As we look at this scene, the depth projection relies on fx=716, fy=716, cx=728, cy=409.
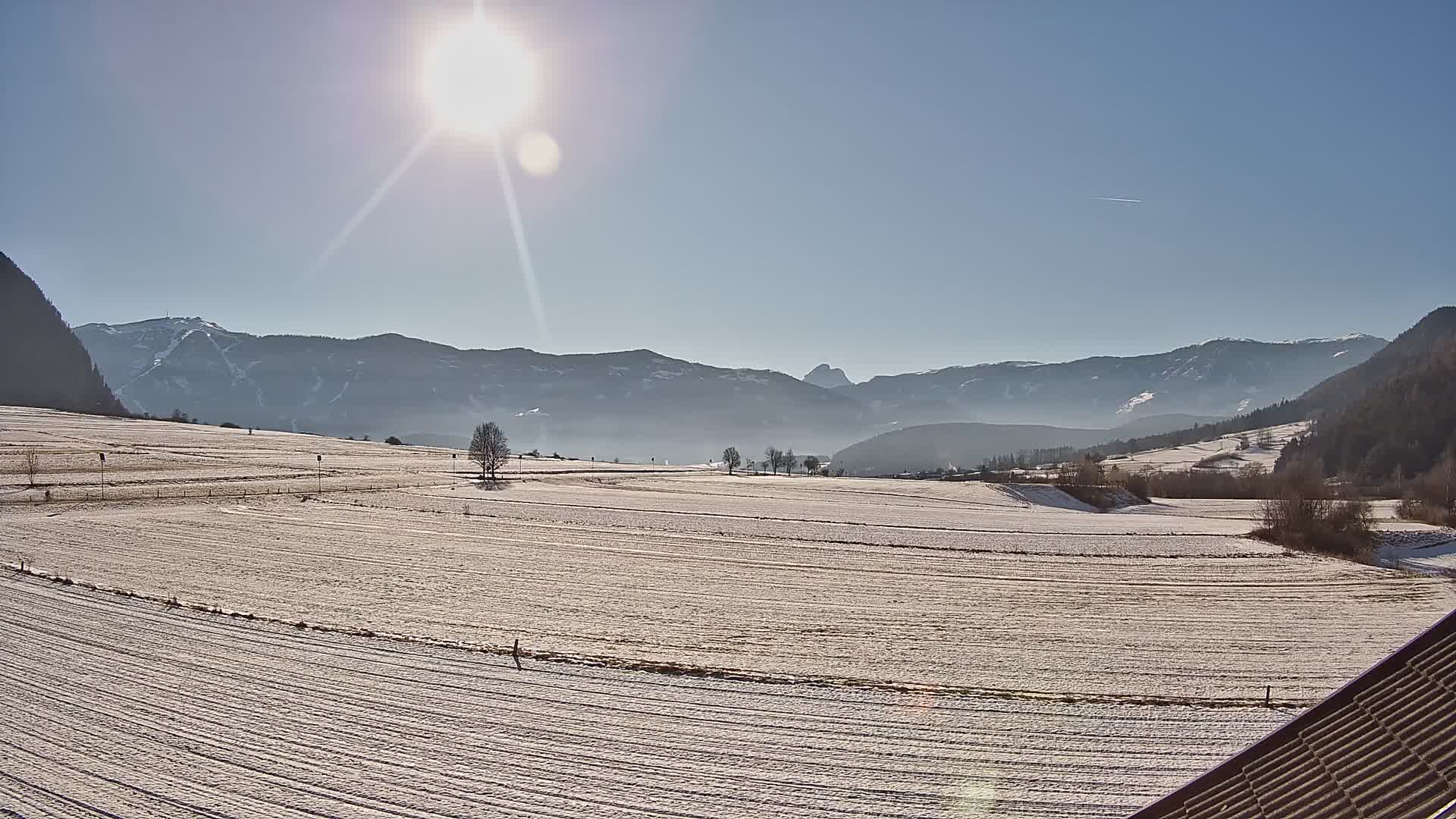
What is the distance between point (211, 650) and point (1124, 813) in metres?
23.0

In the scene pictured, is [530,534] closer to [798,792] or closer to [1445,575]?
[798,792]

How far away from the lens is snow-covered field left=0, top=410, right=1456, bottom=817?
43.9 feet

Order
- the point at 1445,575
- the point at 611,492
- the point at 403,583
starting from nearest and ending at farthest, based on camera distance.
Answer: the point at 403,583 < the point at 1445,575 < the point at 611,492

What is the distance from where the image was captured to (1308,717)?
5773mm

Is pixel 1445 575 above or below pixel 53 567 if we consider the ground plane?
below

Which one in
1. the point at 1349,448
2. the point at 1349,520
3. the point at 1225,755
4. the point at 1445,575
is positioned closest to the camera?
the point at 1225,755

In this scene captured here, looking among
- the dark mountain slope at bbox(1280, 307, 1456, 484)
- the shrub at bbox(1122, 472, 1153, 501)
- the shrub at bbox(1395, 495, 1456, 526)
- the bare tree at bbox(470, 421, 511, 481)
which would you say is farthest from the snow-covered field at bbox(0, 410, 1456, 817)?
the dark mountain slope at bbox(1280, 307, 1456, 484)

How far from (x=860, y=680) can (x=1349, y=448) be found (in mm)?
187607

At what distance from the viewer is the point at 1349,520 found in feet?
187

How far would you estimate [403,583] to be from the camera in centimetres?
3059

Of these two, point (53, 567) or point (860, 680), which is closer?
point (860, 680)

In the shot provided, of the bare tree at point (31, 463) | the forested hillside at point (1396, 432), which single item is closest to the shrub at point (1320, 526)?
the forested hillside at point (1396, 432)

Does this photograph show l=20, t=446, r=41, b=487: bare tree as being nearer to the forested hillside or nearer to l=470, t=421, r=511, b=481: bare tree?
l=470, t=421, r=511, b=481: bare tree

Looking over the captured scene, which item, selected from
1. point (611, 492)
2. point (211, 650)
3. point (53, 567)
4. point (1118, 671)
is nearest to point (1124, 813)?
point (1118, 671)
